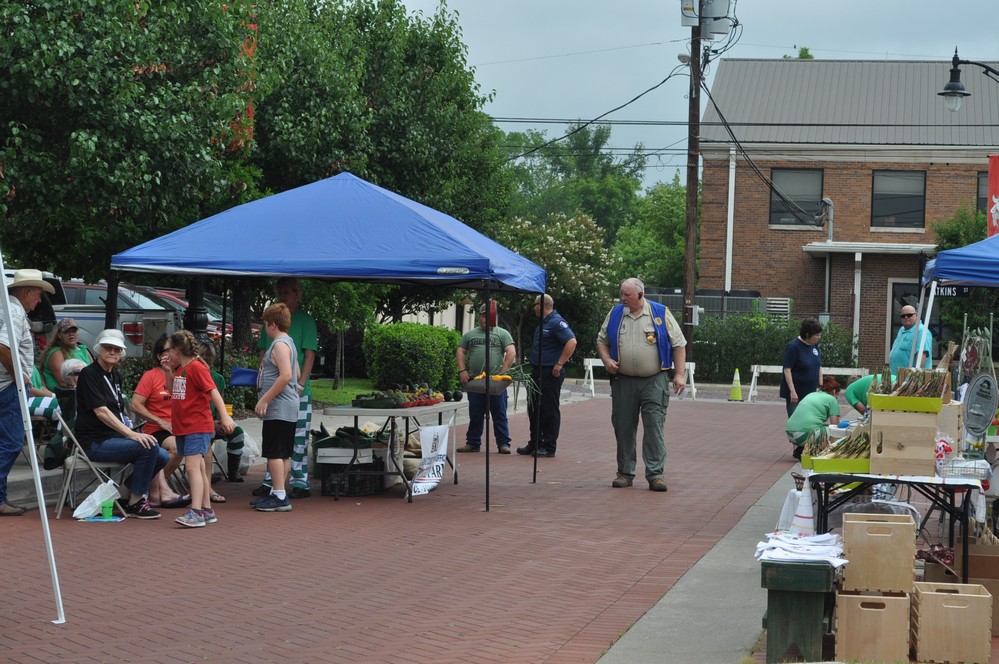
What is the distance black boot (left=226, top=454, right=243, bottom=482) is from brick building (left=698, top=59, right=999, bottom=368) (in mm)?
26441

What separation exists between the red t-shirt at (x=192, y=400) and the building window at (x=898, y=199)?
102ft

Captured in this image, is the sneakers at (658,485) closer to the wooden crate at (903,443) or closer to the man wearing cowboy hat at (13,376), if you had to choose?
the wooden crate at (903,443)

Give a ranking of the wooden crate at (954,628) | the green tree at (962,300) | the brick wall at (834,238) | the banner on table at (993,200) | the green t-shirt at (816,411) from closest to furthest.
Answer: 1. the wooden crate at (954,628)
2. the green t-shirt at (816,411)
3. the banner on table at (993,200)
4. the green tree at (962,300)
5. the brick wall at (834,238)

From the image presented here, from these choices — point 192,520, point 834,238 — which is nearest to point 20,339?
point 192,520

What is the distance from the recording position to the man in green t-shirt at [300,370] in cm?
1107

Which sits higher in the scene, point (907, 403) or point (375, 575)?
point (907, 403)

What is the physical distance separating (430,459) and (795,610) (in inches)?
231

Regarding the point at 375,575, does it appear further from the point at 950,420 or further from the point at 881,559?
the point at 950,420

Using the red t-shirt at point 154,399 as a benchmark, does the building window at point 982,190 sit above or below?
above

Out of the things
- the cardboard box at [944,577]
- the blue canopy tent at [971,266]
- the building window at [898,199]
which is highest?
the building window at [898,199]

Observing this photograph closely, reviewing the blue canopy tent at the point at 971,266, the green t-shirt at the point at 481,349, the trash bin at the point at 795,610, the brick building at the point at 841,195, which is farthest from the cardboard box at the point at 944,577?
the brick building at the point at 841,195

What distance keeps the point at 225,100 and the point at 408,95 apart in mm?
10457

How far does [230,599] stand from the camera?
7199 mm

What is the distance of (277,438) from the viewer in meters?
10.3
